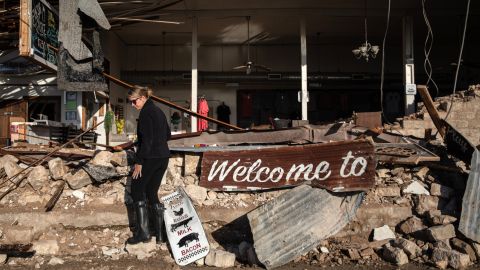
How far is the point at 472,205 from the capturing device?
5445 millimetres

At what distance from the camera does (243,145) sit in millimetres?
6883

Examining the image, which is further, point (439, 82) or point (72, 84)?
point (439, 82)

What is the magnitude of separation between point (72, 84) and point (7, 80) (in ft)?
23.4

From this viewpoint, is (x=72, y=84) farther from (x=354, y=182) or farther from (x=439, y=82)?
(x=439, y=82)

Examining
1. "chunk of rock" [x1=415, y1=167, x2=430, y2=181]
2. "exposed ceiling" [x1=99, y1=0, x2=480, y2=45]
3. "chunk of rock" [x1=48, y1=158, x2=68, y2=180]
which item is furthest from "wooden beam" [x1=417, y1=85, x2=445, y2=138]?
"chunk of rock" [x1=48, y1=158, x2=68, y2=180]

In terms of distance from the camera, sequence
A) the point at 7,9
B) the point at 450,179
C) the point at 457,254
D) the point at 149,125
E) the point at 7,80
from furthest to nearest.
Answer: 1. the point at 7,80
2. the point at 7,9
3. the point at 450,179
4. the point at 149,125
5. the point at 457,254

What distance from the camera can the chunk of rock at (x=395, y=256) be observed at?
4996mm

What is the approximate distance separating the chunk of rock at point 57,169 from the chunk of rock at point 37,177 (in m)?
0.13

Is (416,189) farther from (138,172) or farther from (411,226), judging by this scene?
(138,172)

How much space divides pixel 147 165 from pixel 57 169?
1.85m

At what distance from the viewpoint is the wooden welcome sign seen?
5785 millimetres

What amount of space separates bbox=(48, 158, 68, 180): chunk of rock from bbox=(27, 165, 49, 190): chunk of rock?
128 millimetres

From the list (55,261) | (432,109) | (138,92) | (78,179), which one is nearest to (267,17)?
(432,109)

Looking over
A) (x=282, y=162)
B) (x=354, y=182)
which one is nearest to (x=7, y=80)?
(x=282, y=162)
